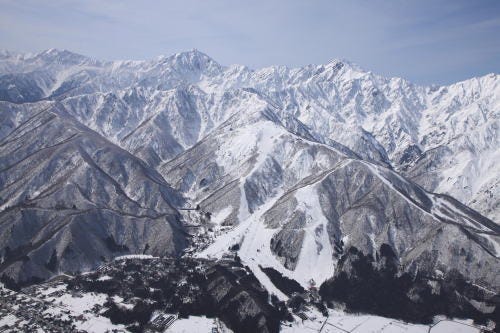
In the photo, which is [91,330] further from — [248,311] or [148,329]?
[248,311]

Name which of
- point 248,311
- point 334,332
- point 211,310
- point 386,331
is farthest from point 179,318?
point 386,331

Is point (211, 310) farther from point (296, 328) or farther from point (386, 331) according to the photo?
point (386, 331)

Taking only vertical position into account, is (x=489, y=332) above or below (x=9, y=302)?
below

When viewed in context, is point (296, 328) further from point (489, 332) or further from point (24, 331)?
point (24, 331)

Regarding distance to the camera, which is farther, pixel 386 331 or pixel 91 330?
pixel 386 331

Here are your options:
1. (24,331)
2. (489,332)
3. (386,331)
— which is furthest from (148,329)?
(489,332)

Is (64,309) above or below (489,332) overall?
above

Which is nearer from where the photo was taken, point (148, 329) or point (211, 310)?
point (148, 329)

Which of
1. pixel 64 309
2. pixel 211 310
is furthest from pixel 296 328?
pixel 64 309
